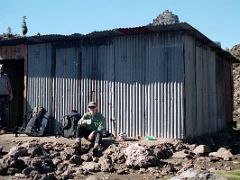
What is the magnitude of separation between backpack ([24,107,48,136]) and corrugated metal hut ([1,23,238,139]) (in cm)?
53

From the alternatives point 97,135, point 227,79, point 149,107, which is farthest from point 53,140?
point 227,79

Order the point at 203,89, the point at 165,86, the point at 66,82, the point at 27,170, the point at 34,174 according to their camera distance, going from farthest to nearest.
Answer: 1. the point at 203,89
2. the point at 66,82
3. the point at 165,86
4. the point at 27,170
5. the point at 34,174

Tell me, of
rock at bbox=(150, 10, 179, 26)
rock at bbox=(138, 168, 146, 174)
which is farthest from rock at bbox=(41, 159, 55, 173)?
rock at bbox=(150, 10, 179, 26)

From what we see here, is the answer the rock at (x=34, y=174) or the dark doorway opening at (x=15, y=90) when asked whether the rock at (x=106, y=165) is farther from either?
the dark doorway opening at (x=15, y=90)

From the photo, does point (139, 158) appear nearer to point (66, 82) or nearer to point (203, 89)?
point (66, 82)

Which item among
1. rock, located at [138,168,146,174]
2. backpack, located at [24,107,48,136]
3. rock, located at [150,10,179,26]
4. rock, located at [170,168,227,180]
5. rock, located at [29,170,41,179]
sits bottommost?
rock, located at [138,168,146,174]

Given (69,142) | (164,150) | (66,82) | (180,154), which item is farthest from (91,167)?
(66,82)

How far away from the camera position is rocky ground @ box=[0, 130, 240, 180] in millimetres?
8484

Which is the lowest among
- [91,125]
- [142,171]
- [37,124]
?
[142,171]

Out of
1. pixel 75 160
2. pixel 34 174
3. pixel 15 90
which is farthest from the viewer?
pixel 15 90

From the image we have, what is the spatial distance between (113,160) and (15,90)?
853cm

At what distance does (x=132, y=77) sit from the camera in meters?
12.5

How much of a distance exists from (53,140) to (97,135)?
92.5 inches

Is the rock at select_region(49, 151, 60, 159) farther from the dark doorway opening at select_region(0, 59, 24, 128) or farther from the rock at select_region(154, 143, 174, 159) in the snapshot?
the dark doorway opening at select_region(0, 59, 24, 128)
